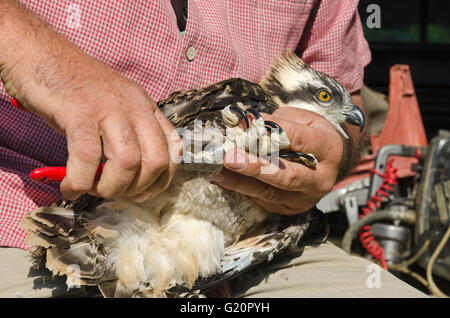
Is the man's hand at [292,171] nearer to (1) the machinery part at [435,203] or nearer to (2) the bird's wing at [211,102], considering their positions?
(2) the bird's wing at [211,102]

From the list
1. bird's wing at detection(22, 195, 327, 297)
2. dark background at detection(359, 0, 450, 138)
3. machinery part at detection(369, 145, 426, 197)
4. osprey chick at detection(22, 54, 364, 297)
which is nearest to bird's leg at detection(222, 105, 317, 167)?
osprey chick at detection(22, 54, 364, 297)

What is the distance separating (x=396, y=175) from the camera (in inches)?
135

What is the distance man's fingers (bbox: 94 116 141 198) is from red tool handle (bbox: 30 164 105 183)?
44 mm

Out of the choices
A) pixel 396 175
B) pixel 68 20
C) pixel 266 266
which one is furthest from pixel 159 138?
pixel 396 175

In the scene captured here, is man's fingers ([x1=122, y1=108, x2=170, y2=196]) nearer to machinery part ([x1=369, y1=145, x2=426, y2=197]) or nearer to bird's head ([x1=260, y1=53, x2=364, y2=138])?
bird's head ([x1=260, y1=53, x2=364, y2=138])

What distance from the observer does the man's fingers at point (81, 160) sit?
3.75 ft

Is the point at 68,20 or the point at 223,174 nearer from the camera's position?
the point at 223,174

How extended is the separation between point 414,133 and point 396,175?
0.60 metres

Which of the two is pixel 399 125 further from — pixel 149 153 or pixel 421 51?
Result: pixel 149 153

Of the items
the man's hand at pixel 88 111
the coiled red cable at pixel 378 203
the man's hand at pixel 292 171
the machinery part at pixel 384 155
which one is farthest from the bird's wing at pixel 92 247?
the machinery part at pixel 384 155

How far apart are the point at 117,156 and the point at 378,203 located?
252cm

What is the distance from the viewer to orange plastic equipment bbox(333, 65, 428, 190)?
3.76 metres

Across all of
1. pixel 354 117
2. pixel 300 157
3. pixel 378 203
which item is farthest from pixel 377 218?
pixel 300 157

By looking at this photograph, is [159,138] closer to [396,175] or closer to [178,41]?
[178,41]
